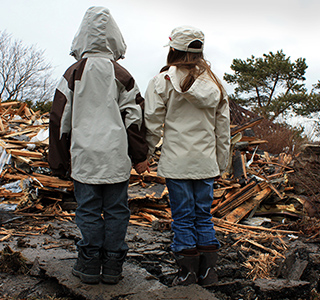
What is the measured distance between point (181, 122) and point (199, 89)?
Result: 320 millimetres

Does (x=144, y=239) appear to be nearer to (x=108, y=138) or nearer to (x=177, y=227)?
(x=177, y=227)

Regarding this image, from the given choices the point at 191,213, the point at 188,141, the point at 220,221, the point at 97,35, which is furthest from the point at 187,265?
the point at 220,221

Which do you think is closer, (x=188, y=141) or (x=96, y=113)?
(x=96, y=113)

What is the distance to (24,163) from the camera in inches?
226

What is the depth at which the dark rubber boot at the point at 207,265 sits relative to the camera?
2891 mm

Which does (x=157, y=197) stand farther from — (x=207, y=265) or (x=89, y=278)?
(x=89, y=278)

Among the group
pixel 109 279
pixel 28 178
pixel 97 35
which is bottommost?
pixel 28 178

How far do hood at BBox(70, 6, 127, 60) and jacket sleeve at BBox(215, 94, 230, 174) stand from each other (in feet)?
3.52

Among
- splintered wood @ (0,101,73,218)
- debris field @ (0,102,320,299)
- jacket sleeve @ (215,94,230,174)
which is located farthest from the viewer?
splintered wood @ (0,101,73,218)

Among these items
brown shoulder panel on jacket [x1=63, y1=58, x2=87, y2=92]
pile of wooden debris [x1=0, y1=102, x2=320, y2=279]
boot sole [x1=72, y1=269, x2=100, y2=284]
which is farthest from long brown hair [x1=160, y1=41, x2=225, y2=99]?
pile of wooden debris [x1=0, y1=102, x2=320, y2=279]

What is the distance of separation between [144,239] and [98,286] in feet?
5.35

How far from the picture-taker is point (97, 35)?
2.67 metres

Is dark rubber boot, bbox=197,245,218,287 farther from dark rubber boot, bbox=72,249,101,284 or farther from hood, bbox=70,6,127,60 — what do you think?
hood, bbox=70,6,127,60

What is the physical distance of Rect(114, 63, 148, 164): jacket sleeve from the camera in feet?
8.86
